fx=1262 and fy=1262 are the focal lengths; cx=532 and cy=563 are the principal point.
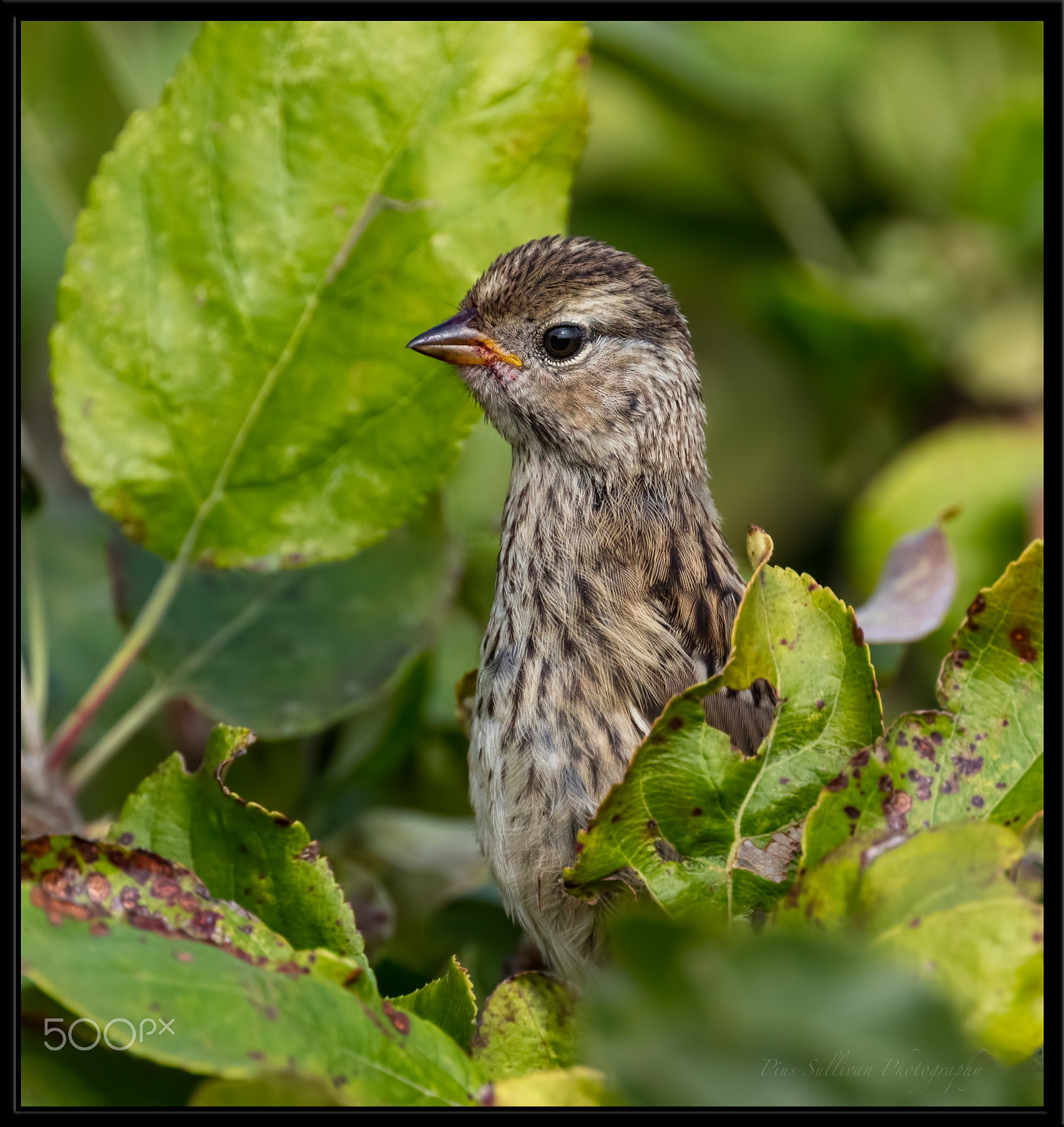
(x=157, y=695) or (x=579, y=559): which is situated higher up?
(x=579, y=559)

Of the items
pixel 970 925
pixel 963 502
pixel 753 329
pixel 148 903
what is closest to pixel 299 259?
pixel 148 903

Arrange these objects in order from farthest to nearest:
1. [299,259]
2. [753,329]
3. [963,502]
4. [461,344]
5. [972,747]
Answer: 1. [753,329]
2. [963,502]
3. [461,344]
4. [299,259]
5. [972,747]

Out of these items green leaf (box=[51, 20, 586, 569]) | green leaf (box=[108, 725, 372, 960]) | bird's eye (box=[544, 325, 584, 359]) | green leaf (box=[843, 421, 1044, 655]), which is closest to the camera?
green leaf (box=[108, 725, 372, 960])

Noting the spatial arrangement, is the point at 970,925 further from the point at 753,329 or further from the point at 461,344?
the point at 753,329

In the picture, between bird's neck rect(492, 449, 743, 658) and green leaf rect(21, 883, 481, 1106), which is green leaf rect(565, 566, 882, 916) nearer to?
green leaf rect(21, 883, 481, 1106)

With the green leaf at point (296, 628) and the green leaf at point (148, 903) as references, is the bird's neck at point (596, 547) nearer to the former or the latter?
the green leaf at point (296, 628)

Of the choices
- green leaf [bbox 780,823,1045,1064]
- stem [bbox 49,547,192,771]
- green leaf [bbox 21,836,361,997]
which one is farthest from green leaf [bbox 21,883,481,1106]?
stem [bbox 49,547,192,771]

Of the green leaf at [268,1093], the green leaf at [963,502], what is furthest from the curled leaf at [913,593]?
the green leaf at [268,1093]
